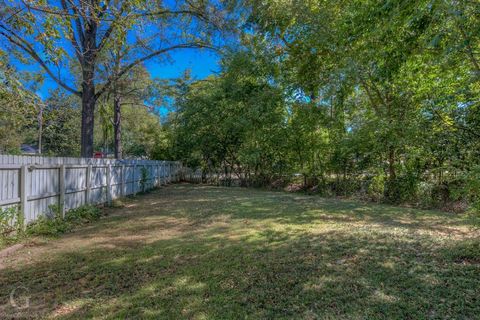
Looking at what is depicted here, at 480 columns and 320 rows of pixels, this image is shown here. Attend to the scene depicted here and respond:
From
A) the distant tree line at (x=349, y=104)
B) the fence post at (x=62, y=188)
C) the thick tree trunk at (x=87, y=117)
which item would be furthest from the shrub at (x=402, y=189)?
the thick tree trunk at (x=87, y=117)

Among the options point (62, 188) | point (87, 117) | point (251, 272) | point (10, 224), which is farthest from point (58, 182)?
point (251, 272)

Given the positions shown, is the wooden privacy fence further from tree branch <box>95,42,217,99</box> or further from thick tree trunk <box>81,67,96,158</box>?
tree branch <box>95,42,217,99</box>

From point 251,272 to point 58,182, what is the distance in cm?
423

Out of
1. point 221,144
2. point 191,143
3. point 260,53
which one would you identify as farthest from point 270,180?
point 260,53

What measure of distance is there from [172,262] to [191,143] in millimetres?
12303

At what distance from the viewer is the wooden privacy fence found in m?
4.20

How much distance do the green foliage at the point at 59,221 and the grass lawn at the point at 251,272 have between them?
0.30 metres

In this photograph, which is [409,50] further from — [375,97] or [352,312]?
[375,97]

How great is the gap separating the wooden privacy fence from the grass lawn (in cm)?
71

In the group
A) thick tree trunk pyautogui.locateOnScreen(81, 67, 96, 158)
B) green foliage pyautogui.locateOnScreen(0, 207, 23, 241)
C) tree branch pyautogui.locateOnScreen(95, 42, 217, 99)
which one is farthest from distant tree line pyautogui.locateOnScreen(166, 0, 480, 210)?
green foliage pyautogui.locateOnScreen(0, 207, 23, 241)

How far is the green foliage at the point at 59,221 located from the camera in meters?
4.59

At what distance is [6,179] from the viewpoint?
4070 millimetres

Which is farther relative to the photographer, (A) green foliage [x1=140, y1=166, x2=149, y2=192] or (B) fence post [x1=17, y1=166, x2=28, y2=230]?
(A) green foliage [x1=140, y1=166, x2=149, y2=192]

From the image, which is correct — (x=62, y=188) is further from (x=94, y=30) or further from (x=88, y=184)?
(x=94, y=30)
